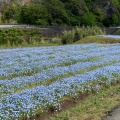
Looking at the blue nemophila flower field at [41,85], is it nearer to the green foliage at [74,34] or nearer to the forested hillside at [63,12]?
the green foliage at [74,34]

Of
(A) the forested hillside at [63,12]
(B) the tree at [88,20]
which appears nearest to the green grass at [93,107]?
(A) the forested hillside at [63,12]

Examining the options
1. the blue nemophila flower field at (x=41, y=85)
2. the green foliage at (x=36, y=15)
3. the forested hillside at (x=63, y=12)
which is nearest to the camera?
the blue nemophila flower field at (x=41, y=85)

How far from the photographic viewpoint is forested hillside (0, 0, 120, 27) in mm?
82438

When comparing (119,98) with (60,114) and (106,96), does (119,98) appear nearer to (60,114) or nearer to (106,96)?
(106,96)

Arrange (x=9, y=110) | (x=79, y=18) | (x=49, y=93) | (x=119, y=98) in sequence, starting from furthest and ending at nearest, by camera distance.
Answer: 1. (x=79, y=18)
2. (x=119, y=98)
3. (x=49, y=93)
4. (x=9, y=110)

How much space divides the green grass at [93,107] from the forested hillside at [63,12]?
70.6 metres

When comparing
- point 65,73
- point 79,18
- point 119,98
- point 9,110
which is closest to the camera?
point 9,110

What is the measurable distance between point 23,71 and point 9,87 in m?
3.65

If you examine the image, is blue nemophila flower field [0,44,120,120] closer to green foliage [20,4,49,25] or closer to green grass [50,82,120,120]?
green grass [50,82,120,120]

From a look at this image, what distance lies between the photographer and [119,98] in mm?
9930

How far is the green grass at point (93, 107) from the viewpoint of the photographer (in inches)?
310

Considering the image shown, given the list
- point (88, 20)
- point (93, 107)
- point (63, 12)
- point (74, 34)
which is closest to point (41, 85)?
point (93, 107)

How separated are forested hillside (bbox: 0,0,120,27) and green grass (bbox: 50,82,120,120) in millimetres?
70631

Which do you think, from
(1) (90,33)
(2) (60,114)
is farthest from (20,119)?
(1) (90,33)
